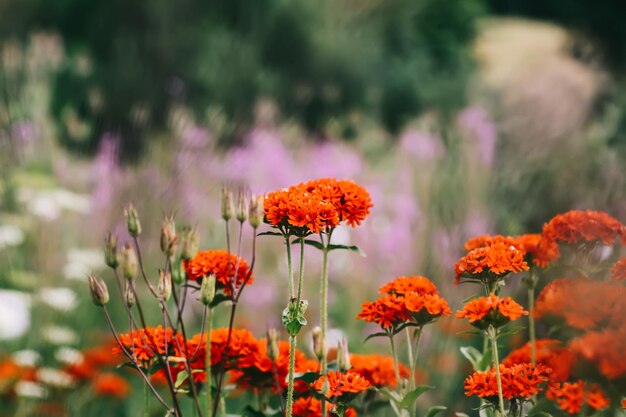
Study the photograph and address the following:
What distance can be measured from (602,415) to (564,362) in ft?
0.29

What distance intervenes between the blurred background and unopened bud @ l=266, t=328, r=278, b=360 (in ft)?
3.17

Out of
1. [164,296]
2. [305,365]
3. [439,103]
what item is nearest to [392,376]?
[305,365]

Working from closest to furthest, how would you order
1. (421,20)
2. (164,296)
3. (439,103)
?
(164,296) < (439,103) < (421,20)

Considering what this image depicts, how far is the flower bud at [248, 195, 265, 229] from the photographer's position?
98cm

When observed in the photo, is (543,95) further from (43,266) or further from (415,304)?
(415,304)


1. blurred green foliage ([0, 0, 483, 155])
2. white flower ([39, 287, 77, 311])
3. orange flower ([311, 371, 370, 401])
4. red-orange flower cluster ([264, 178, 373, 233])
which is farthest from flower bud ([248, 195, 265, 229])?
blurred green foliage ([0, 0, 483, 155])

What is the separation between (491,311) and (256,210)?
0.33 metres

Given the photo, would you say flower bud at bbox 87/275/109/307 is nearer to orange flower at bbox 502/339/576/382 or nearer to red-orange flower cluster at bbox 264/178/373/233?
red-orange flower cluster at bbox 264/178/373/233

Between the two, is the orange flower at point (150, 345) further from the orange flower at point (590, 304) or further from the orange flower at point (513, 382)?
the orange flower at point (590, 304)

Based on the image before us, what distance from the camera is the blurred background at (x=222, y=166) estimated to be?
7.81 feet

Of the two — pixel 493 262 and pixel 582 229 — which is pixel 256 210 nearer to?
pixel 493 262

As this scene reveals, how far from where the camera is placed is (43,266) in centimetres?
289

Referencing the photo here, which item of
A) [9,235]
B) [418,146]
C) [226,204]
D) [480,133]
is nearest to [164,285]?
[226,204]

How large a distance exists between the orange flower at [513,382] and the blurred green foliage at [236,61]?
6501mm
